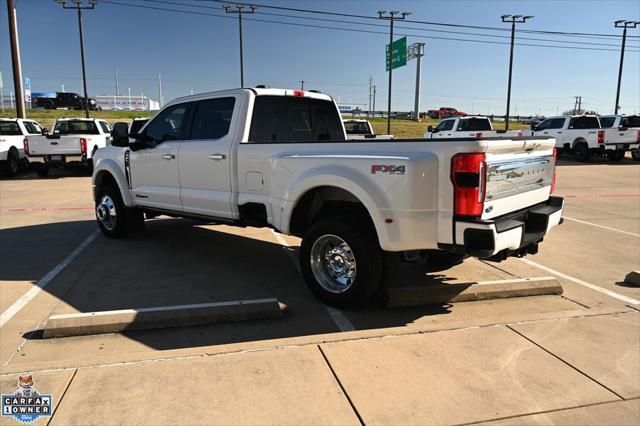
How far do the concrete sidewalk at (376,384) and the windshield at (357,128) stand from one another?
16.0 metres

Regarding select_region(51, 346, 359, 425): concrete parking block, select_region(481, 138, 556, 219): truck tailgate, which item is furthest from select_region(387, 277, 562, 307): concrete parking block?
select_region(51, 346, 359, 425): concrete parking block

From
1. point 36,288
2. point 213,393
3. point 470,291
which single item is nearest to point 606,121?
point 470,291

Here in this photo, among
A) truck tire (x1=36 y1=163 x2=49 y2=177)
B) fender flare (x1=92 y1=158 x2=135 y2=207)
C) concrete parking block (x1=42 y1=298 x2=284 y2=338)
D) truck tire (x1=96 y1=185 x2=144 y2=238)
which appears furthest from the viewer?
truck tire (x1=36 y1=163 x2=49 y2=177)

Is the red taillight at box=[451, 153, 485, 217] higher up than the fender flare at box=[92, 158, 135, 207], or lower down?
higher up

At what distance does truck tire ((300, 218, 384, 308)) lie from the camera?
4195 millimetres

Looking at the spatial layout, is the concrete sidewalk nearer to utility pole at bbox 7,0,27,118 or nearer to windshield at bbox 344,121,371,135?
windshield at bbox 344,121,371,135

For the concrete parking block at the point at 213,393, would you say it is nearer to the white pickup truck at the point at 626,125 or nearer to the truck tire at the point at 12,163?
the truck tire at the point at 12,163

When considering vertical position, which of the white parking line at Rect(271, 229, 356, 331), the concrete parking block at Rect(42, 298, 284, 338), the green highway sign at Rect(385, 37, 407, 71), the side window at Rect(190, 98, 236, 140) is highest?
the green highway sign at Rect(385, 37, 407, 71)

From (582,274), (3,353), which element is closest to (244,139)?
(3,353)

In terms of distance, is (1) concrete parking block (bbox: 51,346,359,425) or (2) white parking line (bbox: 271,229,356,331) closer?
(1) concrete parking block (bbox: 51,346,359,425)

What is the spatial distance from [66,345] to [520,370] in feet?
11.1

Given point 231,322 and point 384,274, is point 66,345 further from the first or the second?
point 384,274

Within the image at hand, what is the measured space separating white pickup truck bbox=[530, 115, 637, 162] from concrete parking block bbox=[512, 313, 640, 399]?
19.5 metres

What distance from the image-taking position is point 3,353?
3.66 meters
